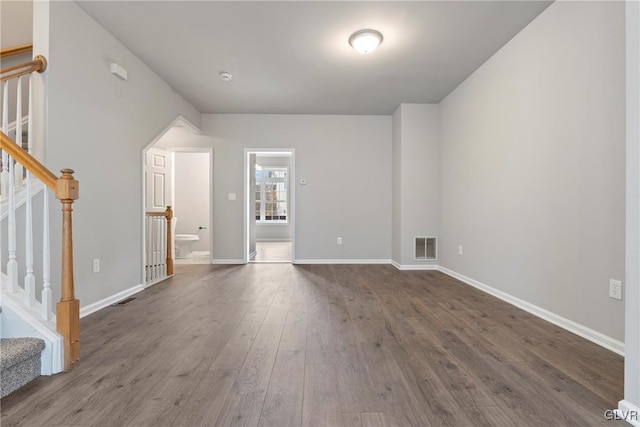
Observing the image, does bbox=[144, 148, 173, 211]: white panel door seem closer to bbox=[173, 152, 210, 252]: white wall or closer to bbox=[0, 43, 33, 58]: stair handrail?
bbox=[173, 152, 210, 252]: white wall

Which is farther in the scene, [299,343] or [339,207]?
[339,207]

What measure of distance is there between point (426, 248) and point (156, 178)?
444 cm

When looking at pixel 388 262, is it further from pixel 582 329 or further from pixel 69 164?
pixel 69 164

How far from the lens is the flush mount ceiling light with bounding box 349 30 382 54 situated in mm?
2719

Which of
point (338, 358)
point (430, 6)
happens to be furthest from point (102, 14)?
point (338, 358)

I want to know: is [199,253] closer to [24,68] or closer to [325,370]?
[24,68]

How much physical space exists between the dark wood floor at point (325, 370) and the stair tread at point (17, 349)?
0.16m

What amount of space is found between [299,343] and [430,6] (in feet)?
9.33

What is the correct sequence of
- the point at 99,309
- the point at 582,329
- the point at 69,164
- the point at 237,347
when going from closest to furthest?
the point at 237,347
the point at 582,329
the point at 69,164
the point at 99,309

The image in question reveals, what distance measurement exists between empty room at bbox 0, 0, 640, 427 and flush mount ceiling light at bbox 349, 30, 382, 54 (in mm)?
19

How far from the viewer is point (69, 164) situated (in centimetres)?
237

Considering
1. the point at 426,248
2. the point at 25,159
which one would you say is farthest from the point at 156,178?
the point at 426,248
